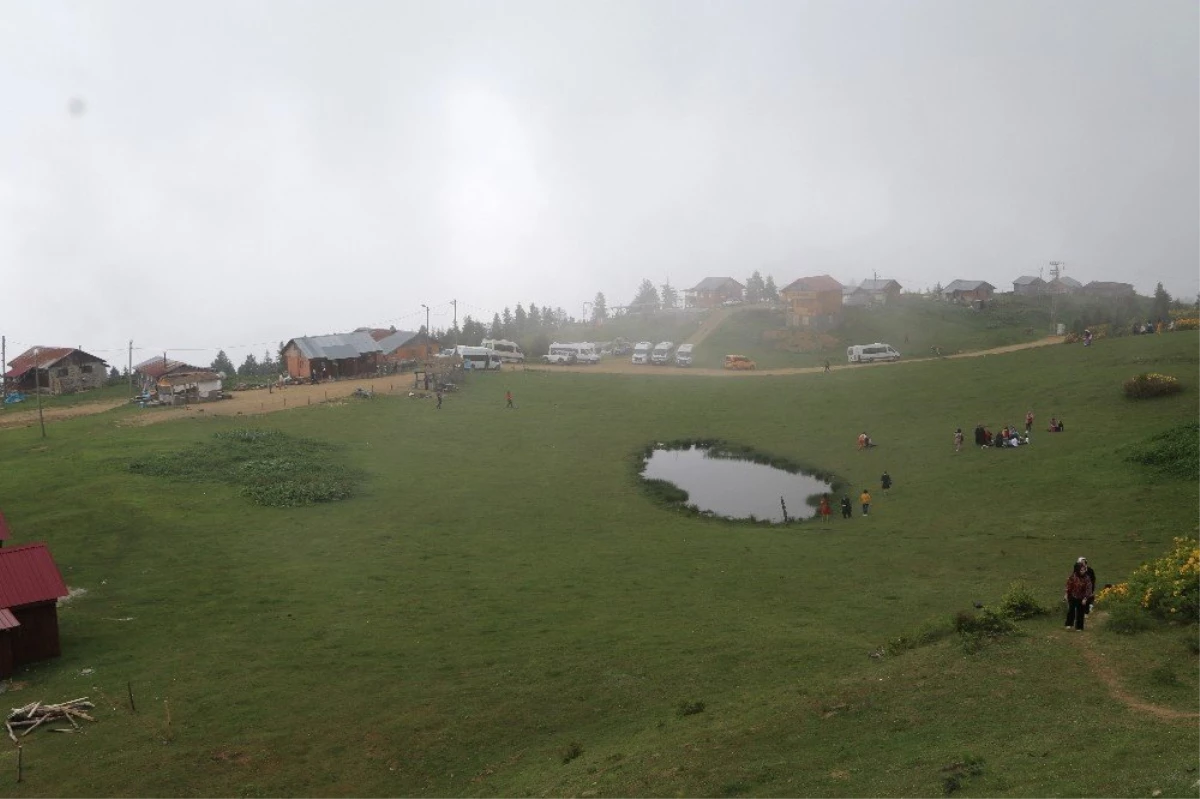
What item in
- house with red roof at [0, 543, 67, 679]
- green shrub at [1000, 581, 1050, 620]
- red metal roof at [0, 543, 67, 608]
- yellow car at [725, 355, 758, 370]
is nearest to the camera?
A: green shrub at [1000, 581, 1050, 620]

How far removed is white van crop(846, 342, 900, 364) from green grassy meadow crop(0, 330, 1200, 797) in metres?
25.4

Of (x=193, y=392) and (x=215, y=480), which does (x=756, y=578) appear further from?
(x=193, y=392)

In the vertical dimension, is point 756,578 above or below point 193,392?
below

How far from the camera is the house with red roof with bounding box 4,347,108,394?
78625 mm

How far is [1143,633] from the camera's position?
20188mm

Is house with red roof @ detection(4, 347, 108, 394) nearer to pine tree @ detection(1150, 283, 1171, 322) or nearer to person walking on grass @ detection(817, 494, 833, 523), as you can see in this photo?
person walking on grass @ detection(817, 494, 833, 523)

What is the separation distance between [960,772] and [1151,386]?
146 feet

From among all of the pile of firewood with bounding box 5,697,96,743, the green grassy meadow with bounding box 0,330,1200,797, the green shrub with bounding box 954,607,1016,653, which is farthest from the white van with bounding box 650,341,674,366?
the pile of firewood with bounding box 5,697,96,743

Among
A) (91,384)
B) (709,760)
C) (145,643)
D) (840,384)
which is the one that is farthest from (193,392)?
(709,760)

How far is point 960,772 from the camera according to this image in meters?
14.4

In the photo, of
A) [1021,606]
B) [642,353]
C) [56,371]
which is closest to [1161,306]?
[642,353]

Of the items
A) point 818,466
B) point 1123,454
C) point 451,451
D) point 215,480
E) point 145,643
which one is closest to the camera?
point 145,643

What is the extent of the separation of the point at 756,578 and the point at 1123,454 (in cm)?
2154

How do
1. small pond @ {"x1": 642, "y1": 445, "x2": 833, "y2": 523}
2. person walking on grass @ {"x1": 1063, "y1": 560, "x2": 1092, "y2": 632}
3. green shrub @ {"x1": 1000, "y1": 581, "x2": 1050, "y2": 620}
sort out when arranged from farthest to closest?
small pond @ {"x1": 642, "y1": 445, "x2": 833, "y2": 523} → green shrub @ {"x1": 1000, "y1": 581, "x2": 1050, "y2": 620} → person walking on grass @ {"x1": 1063, "y1": 560, "x2": 1092, "y2": 632}
